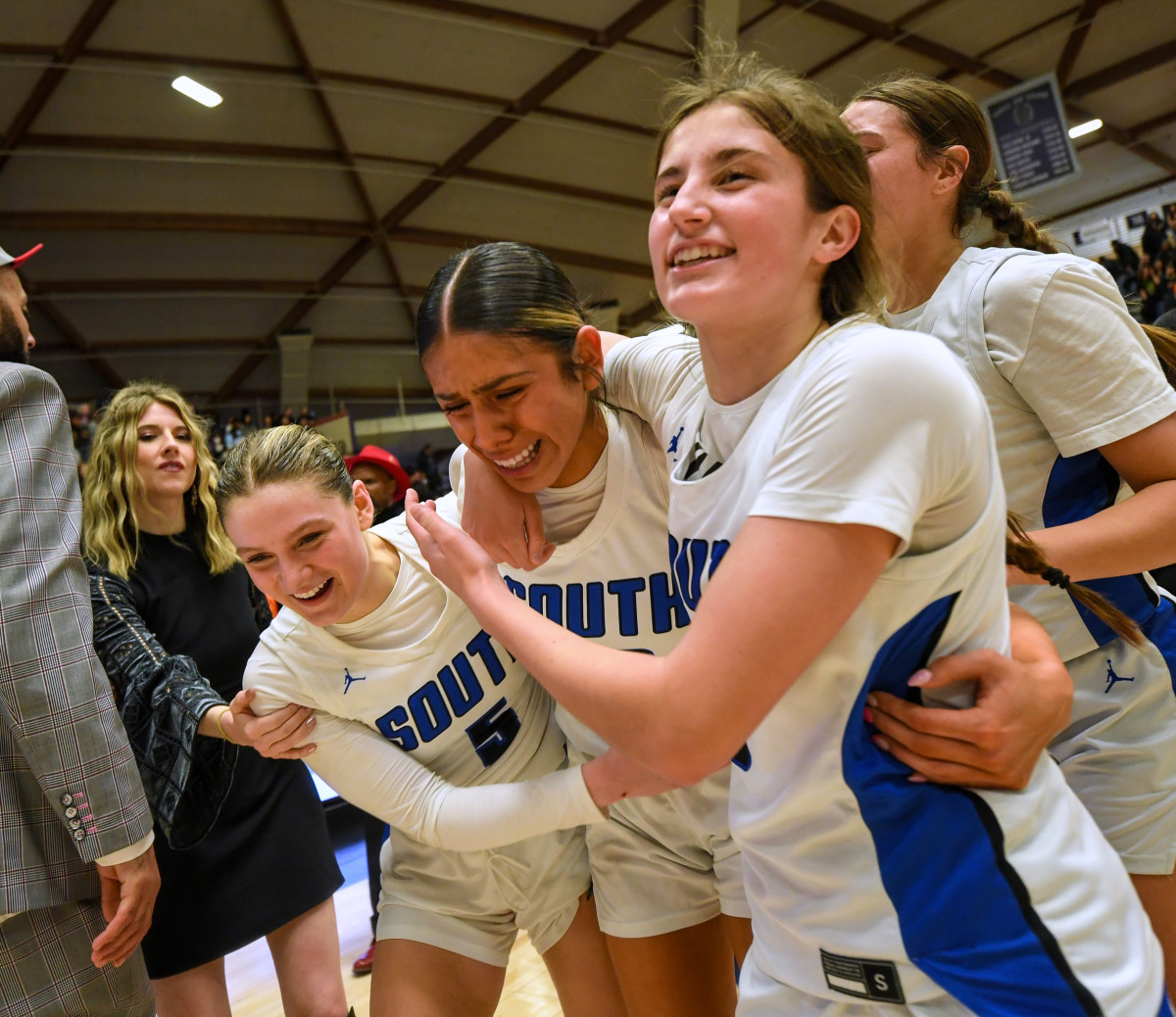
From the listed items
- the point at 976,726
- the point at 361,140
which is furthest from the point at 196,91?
the point at 976,726

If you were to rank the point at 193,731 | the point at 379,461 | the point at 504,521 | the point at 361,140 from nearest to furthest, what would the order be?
the point at 504,521 < the point at 193,731 < the point at 379,461 < the point at 361,140

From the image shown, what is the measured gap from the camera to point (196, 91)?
31.9 feet

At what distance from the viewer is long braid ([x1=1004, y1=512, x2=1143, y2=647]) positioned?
1321 mm

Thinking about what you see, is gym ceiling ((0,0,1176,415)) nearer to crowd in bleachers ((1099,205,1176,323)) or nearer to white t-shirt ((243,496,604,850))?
crowd in bleachers ((1099,205,1176,323))

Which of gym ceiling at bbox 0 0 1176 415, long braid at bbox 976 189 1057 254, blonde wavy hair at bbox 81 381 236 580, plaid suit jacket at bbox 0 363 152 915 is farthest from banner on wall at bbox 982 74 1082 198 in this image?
plaid suit jacket at bbox 0 363 152 915

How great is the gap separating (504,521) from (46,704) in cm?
103

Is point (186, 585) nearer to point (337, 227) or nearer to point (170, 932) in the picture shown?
point (170, 932)

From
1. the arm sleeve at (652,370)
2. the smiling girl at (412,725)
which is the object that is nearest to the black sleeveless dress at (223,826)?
the smiling girl at (412,725)

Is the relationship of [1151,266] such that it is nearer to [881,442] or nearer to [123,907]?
[881,442]

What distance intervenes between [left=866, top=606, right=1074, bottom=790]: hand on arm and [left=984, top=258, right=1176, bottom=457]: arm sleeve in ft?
1.97

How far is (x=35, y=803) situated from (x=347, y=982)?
90.3 inches

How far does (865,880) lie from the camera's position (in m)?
1.08

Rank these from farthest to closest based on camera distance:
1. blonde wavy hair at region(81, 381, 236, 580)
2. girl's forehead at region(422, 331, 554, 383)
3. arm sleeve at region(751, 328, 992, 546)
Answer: blonde wavy hair at region(81, 381, 236, 580) < girl's forehead at region(422, 331, 554, 383) < arm sleeve at region(751, 328, 992, 546)

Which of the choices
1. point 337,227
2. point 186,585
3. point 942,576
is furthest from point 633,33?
point 942,576
